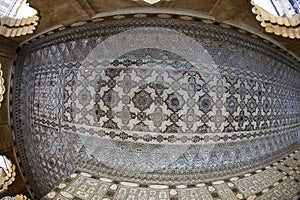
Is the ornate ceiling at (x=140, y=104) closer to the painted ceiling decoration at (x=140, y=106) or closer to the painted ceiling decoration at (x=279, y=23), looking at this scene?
the painted ceiling decoration at (x=140, y=106)

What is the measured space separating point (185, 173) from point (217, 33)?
1433mm

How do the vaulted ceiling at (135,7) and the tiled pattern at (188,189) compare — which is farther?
the tiled pattern at (188,189)

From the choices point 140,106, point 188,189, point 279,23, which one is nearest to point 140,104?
point 140,106

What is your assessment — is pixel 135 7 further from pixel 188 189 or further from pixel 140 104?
pixel 188 189

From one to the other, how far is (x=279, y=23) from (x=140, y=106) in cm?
154

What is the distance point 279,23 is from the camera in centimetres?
191

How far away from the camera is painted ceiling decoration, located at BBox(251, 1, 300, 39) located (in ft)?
6.09

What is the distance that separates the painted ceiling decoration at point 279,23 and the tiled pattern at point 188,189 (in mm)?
1326

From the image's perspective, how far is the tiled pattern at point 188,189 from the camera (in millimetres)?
2240

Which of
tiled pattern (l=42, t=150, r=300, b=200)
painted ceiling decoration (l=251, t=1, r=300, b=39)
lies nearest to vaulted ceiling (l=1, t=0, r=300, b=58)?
painted ceiling decoration (l=251, t=1, r=300, b=39)

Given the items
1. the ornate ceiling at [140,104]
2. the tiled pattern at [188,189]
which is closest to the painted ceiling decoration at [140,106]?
the ornate ceiling at [140,104]

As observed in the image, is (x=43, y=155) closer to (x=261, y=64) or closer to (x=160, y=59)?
(x=160, y=59)

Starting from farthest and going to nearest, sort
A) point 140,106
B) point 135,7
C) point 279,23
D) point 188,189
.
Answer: point 140,106, point 188,189, point 135,7, point 279,23

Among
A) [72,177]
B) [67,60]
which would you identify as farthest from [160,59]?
[72,177]
